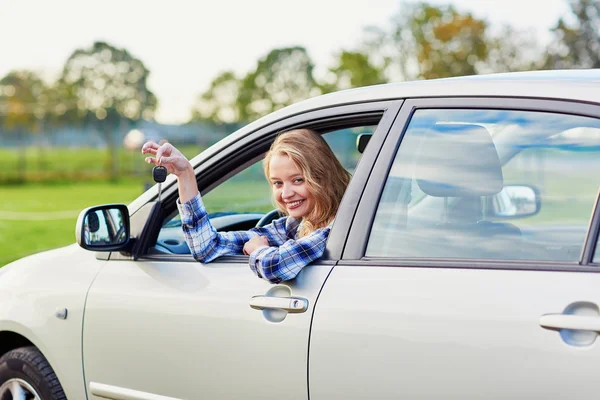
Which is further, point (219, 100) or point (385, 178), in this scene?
point (219, 100)

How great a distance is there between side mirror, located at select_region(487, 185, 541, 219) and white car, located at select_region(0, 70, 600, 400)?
2 centimetres

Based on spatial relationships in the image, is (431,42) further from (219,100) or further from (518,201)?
(518,201)

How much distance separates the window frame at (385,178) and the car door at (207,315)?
0.04 m

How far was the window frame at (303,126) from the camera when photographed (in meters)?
2.43

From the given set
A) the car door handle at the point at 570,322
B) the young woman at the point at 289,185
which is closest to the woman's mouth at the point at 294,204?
the young woman at the point at 289,185

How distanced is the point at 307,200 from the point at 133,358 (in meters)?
0.81

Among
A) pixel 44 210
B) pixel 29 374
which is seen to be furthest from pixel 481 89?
pixel 44 210

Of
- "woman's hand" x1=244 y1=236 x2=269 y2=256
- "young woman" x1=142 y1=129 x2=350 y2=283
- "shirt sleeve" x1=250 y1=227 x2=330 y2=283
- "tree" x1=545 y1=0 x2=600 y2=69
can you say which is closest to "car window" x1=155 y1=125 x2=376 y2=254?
"young woman" x1=142 y1=129 x2=350 y2=283

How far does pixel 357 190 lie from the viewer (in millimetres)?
2424

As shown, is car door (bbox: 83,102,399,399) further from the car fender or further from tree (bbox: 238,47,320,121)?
tree (bbox: 238,47,320,121)

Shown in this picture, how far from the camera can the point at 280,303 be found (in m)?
2.39

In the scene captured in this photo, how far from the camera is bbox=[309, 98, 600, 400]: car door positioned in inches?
74.6

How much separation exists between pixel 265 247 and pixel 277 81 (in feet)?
173

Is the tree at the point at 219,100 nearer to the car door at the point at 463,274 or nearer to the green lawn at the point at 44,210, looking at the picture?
the green lawn at the point at 44,210
